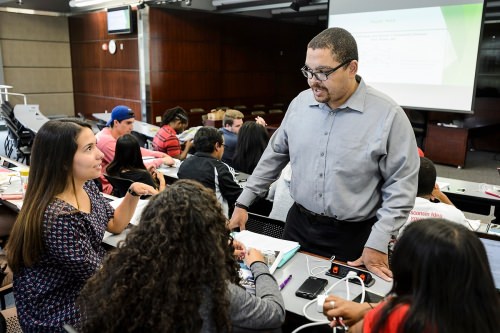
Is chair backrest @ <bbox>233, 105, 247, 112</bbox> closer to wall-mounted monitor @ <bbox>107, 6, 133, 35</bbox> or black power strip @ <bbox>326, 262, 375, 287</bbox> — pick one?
wall-mounted monitor @ <bbox>107, 6, 133, 35</bbox>

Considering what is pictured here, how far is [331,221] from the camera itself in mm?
1833

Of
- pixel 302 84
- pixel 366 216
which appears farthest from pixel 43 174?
pixel 302 84

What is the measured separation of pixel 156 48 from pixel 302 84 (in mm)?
4275

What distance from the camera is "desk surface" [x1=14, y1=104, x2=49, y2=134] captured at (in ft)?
20.5

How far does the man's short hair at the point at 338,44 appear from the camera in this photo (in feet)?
5.48

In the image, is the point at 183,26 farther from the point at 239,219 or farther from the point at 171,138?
the point at 239,219

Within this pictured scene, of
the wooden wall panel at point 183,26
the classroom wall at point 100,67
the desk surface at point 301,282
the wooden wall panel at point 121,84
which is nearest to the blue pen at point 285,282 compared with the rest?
the desk surface at point 301,282

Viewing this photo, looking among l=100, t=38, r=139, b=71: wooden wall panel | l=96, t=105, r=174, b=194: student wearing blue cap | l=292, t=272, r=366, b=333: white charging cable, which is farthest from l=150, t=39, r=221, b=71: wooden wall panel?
l=292, t=272, r=366, b=333: white charging cable

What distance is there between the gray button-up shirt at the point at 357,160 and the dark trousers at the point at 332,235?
4cm

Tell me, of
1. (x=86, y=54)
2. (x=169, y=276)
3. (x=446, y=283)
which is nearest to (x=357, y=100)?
(x=446, y=283)

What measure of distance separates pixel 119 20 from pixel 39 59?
3.03m

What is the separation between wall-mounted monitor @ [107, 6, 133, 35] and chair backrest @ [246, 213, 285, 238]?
7.37 m

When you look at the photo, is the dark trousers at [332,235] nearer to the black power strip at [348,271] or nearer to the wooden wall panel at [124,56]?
the black power strip at [348,271]

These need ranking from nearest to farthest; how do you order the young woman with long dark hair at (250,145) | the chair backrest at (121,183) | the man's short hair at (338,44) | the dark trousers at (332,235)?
1. the man's short hair at (338,44)
2. the dark trousers at (332,235)
3. the chair backrest at (121,183)
4. the young woman with long dark hair at (250,145)
